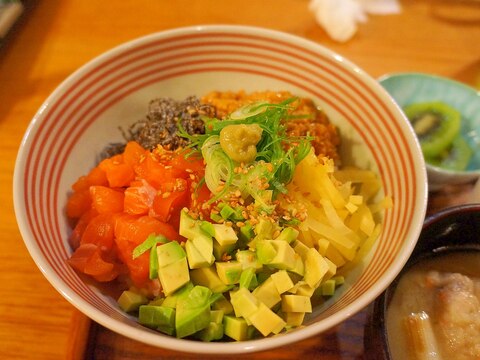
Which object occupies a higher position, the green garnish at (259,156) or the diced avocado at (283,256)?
the green garnish at (259,156)

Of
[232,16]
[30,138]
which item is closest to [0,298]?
[30,138]

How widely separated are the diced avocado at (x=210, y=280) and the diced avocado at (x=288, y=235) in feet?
0.64

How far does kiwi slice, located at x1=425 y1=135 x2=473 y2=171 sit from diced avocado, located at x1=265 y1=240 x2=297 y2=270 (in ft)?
3.57

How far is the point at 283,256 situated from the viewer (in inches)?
46.1

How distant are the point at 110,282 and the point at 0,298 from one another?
1.30 ft

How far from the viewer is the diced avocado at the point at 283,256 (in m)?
1.17

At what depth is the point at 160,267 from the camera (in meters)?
1.18

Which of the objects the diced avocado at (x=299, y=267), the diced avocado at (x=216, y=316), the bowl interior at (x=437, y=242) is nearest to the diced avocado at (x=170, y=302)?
the diced avocado at (x=216, y=316)

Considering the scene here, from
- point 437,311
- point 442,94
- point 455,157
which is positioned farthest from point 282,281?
point 442,94

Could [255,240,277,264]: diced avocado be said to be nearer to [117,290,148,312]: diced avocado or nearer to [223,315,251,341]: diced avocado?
[223,315,251,341]: diced avocado

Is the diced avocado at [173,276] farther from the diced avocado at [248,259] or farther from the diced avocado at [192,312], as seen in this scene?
the diced avocado at [248,259]

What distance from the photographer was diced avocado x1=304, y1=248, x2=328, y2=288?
3.95ft

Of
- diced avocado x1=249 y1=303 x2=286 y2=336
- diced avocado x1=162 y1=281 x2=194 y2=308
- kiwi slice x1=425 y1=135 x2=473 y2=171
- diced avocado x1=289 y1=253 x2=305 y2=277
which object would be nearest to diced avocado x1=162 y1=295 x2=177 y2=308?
diced avocado x1=162 y1=281 x2=194 y2=308

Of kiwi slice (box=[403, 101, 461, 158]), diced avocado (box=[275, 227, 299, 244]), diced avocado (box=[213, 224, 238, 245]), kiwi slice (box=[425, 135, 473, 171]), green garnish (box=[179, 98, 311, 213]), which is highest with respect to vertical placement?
green garnish (box=[179, 98, 311, 213])
